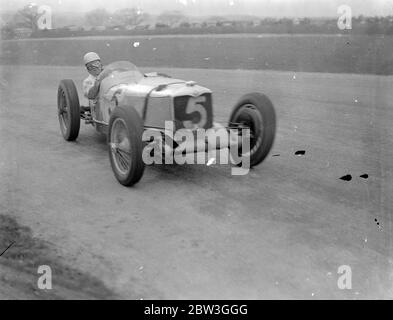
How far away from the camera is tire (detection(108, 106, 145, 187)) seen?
505 centimetres

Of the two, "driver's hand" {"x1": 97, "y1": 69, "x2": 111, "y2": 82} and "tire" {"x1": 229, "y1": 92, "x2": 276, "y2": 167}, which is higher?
"driver's hand" {"x1": 97, "y1": 69, "x2": 111, "y2": 82}

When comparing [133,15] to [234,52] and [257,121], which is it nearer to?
[234,52]

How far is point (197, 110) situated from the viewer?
18.8 ft

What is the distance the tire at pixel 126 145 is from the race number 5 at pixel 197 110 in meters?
0.72

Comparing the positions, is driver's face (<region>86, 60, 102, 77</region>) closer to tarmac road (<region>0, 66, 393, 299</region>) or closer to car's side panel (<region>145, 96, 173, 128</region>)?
tarmac road (<region>0, 66, 393, 299</region>)

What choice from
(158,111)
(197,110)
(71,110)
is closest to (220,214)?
(197,110)

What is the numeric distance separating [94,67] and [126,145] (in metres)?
2.49

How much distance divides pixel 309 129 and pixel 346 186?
112 inches

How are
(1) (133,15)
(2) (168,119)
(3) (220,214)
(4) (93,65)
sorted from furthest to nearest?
(1) (133,15), (4) (93,65), (2) (168,119), (3) (220,214)

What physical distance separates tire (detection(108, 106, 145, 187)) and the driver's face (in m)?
2.14

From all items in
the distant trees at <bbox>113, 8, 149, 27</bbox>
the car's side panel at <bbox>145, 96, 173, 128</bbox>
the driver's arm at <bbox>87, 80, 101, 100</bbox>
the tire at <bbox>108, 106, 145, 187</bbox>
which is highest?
the distant trees at <bbox>113, 8, 149, 27</bbox>

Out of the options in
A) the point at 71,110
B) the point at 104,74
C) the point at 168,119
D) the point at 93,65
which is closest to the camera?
the point at 168,119

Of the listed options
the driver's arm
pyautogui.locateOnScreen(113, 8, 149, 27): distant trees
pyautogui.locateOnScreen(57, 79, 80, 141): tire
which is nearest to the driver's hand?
the driver's arm
